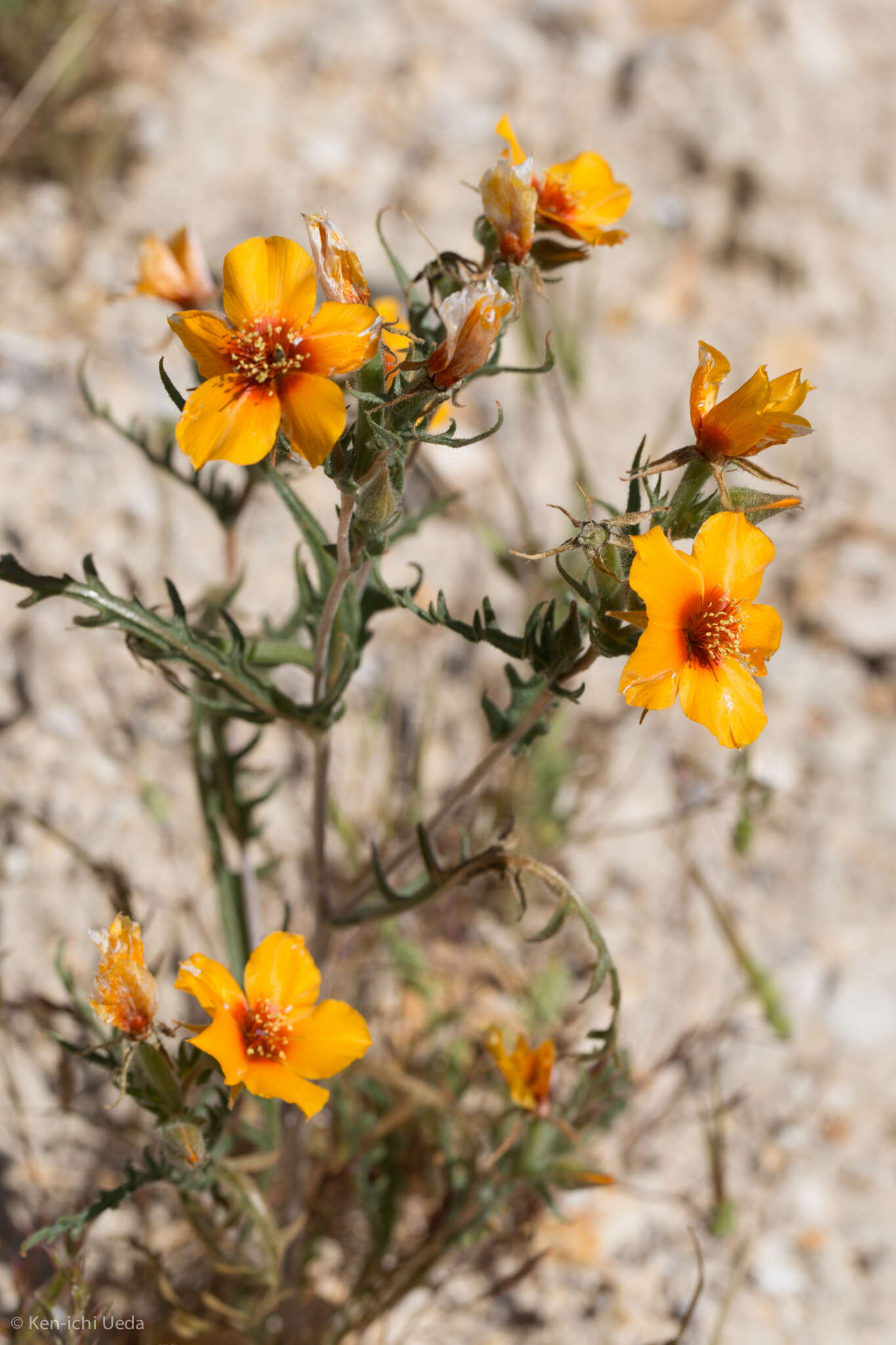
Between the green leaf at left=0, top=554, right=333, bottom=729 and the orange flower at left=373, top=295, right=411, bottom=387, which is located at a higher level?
the orange flower at left=373, top=295, right=411, bottom=387

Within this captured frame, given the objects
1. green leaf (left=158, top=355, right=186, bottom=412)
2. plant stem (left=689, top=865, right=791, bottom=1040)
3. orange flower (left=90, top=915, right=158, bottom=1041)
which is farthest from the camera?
plant stem (left=689, top=865, right=791, bottom=1040)

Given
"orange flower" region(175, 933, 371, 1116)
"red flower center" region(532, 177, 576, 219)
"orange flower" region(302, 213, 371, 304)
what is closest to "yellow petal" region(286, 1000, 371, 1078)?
"orange flower" region(175, 933, 371, 1116)

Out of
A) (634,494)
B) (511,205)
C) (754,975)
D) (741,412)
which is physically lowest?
(754,975)

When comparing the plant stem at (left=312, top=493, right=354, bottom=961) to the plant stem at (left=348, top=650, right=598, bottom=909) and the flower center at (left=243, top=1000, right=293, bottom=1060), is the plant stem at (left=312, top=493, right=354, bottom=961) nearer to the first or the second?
the plant stem at (left=348, top=650, right=598, bottom=909)

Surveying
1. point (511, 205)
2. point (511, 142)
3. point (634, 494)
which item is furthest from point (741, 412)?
point (511, 142)

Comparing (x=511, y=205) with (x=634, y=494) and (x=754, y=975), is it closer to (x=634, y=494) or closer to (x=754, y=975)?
(x=634, y=494)

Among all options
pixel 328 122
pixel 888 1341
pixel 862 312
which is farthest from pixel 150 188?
pixel 888 1341
